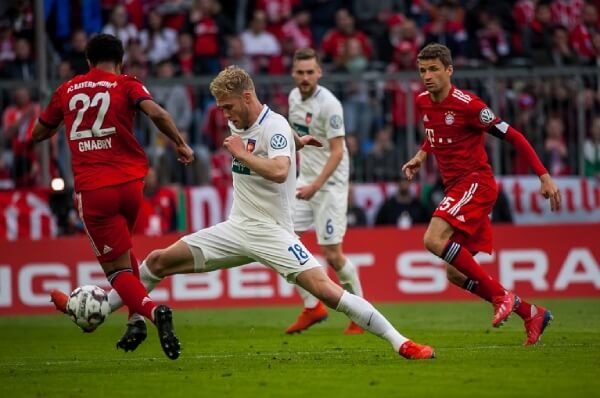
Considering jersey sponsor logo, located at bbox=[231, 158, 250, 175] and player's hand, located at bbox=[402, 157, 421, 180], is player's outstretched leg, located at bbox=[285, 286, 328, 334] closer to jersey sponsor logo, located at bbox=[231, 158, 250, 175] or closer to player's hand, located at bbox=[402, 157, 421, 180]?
player's hand, located at bbox=[402, 157, 421, 180]

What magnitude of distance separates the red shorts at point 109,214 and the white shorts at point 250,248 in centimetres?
57

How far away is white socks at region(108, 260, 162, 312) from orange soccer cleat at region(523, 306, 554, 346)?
3355mm

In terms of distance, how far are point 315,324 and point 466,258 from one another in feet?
12.8

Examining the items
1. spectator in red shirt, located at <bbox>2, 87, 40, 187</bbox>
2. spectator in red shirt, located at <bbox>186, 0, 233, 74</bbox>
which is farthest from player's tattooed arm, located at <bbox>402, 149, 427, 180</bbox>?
spectator in red shirt, located at <bbox>186, 0, 233, 74</bbox>

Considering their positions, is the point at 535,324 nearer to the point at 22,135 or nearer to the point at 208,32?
the point at 22,135

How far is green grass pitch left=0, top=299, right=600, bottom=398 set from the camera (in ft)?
27.3

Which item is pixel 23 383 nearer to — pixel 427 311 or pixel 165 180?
pixel 427 311

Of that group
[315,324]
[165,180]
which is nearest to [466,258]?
[315,324]

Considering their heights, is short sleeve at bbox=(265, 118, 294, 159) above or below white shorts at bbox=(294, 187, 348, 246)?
above

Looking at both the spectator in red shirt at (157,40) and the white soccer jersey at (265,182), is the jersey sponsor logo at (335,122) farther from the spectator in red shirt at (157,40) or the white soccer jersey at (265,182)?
the spectator in red shirt at (157,40)

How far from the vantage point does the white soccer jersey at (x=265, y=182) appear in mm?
9656

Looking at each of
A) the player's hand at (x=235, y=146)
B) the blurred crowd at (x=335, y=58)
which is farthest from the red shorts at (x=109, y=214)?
the blurred crowd at (x=335, y=58)

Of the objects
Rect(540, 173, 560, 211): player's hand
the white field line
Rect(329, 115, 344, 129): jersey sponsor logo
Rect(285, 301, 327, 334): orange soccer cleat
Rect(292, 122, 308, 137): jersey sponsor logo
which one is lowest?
Rect(285, 301, 327, 334): orange soccer cleat

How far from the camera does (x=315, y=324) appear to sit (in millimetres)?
14703
